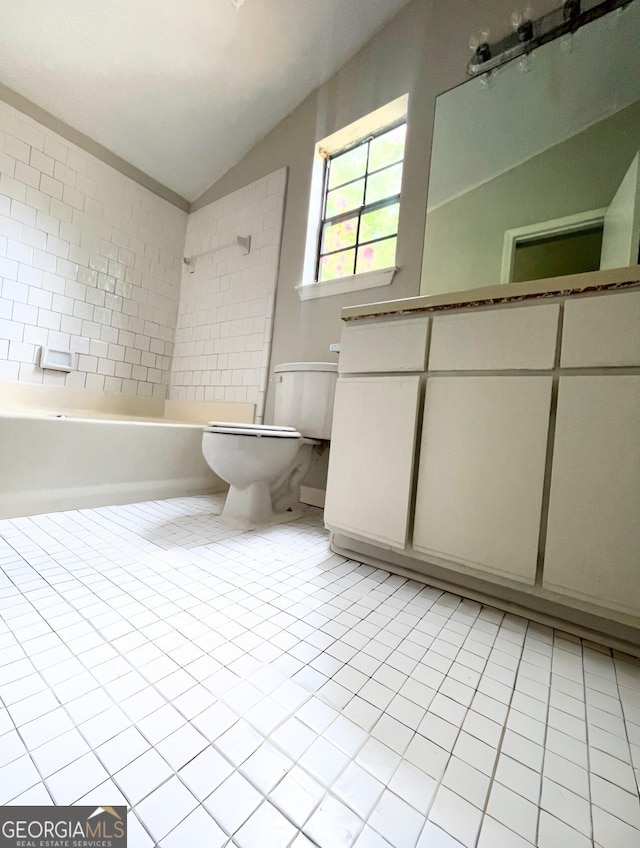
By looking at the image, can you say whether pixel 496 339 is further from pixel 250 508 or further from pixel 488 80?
pixel 488 80

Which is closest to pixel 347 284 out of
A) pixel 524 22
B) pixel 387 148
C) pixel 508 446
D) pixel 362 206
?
pixel 362 206

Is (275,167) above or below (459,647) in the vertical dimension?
above

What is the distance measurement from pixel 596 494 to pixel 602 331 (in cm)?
37

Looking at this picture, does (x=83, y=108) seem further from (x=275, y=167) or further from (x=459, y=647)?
(x=459, y=647)

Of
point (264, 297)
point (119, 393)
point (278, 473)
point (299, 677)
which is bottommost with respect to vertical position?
point (299, 677)

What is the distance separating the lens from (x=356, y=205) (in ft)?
6.97

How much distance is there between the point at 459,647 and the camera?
0.79m

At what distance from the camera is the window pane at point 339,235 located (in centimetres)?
212

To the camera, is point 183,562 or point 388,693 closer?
point 388,693

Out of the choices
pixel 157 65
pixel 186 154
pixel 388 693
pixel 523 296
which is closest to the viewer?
pixel 388 693

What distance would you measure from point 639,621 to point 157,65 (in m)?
3.13

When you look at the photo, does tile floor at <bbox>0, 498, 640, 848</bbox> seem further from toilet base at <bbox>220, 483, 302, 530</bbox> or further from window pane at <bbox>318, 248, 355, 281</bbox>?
window pane at <bbox>318, 248, 355, 281</bbox>

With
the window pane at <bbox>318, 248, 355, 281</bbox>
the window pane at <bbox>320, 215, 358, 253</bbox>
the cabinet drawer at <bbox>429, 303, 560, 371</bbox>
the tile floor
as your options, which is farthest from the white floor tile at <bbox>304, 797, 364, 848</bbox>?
the window pane at <bbox>320, 215, 358, 253</bbox>

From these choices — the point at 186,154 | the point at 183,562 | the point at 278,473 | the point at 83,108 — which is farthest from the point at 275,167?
the point at 183,562
